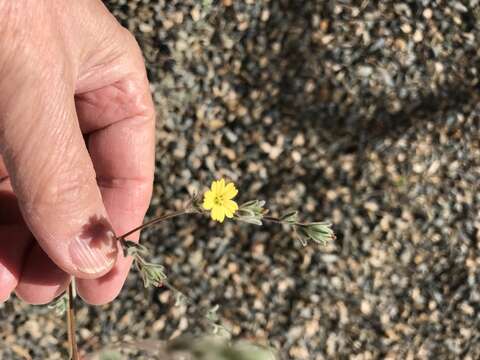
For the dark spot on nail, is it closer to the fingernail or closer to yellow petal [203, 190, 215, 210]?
the fingernail

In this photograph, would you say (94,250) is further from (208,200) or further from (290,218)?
(290,218)

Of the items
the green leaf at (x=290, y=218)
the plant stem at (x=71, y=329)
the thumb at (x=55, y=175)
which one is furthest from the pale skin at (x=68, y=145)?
the green leaf at (x=290, y=218)

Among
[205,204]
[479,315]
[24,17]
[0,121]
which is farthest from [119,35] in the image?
[479,315]

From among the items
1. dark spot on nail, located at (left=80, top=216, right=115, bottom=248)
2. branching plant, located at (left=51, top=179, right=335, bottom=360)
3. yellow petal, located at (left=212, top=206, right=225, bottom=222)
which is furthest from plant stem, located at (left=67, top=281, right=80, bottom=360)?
yellow petal, located at (left=212, top=206, right=225, bottom=222)

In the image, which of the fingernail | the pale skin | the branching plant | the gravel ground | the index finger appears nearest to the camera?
the branching plant

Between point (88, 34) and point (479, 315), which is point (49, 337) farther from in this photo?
point (479, 315)

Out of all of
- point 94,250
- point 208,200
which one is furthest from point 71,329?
point 208,200

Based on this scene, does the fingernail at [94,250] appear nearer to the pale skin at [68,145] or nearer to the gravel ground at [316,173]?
the pale skin at [68,145]
